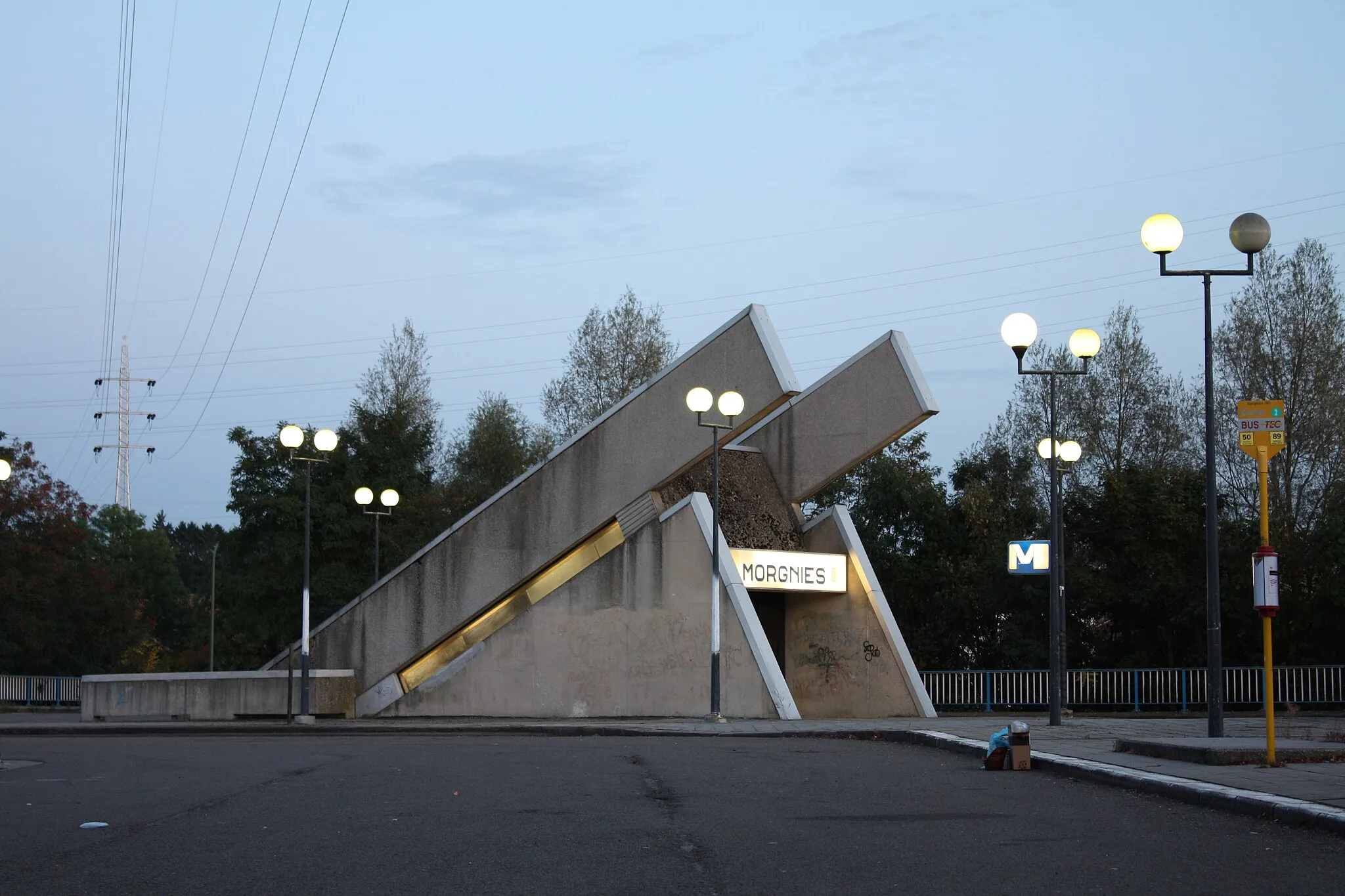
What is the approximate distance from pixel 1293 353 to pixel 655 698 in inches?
1113

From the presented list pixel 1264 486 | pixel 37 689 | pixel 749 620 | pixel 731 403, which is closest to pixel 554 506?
pixel 749 620

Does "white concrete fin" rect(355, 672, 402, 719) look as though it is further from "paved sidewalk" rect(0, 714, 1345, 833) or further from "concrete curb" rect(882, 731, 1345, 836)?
"concrete curb" rect(882, 731, 1345, 836)

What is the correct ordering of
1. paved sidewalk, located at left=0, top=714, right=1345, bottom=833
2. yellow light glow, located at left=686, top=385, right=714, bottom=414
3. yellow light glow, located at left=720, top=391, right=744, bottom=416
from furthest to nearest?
yellow light glow, located at left=686, top=385, right=714, bottom=414 < yellow light glow, located at left=720, top=391, right=744, bottom=416 < paved sidewalk, located at left=0, top=714, right=1345, bottom=833

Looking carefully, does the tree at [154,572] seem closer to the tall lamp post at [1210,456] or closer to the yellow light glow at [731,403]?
the yellow light glow at [731,403]

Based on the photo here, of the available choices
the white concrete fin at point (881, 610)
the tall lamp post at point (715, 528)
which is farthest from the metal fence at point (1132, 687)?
the tall lamp post at point (715, 528)

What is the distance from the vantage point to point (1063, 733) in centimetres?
1723

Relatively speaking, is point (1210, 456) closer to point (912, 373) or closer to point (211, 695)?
point (912, 373)

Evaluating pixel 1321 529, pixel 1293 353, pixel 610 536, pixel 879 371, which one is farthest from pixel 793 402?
pixel 1293 353

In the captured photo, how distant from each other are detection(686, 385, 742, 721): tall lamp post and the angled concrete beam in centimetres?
203

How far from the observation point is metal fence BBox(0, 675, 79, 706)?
4234 centimetres

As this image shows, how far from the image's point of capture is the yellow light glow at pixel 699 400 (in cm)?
2272

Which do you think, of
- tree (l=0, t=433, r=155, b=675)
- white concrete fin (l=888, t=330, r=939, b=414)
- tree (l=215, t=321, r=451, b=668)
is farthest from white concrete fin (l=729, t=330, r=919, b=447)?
tree (l=0, t=433, r=155, b=675)

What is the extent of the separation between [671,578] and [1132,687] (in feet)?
39.0

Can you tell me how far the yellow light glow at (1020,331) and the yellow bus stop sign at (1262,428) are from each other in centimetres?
720
